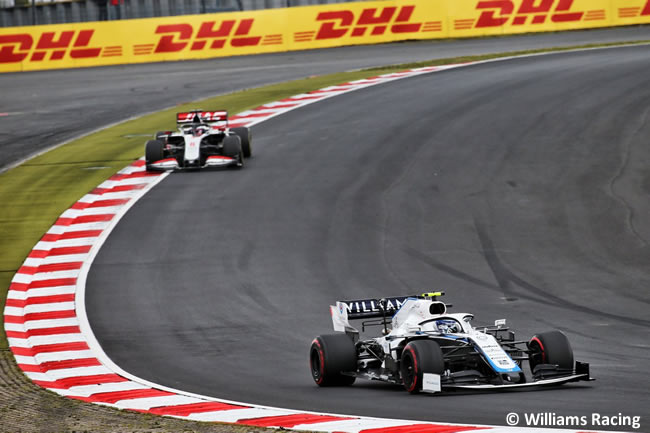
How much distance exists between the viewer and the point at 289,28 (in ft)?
160

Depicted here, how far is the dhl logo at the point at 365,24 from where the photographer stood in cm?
4844

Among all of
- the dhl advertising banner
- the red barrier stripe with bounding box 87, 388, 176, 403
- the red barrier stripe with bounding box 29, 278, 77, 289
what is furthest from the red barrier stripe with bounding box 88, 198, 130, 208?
the dhl advertising banner

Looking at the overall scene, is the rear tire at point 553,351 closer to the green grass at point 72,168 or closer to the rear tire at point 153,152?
the green grass at point 72,168

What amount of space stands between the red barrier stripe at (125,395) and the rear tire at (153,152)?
15.0 metres

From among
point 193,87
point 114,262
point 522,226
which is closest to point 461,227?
point 522,226

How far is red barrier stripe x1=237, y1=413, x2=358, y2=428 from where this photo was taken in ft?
32.8

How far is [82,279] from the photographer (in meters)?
19.4

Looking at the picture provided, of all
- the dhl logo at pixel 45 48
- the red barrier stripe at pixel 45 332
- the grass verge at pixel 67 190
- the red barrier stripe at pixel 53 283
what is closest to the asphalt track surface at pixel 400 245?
the red barrier stripe at pixel 53 283

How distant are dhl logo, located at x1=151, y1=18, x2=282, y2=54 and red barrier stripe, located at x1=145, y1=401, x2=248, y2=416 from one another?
38.3 m

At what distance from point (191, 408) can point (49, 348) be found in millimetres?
5185

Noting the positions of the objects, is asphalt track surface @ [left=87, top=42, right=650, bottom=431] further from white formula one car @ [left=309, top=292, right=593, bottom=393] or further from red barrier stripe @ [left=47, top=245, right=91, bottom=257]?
red barrier stripe @ [left=47, top=245, right=91, bottom=257]

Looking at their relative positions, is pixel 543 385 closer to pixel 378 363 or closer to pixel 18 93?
pixel 378 363

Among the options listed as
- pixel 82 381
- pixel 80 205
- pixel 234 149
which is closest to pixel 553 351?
pixel 82 381

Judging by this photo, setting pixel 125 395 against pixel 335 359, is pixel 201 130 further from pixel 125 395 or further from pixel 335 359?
pixel 335 359
